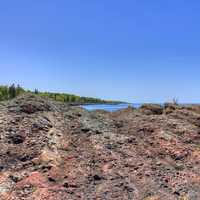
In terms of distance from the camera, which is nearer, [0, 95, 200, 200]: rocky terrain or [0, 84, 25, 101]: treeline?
[0, 95, 200, 200]: rocky terrain

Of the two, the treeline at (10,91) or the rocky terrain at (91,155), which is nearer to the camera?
the rocky terrain at (91,155)

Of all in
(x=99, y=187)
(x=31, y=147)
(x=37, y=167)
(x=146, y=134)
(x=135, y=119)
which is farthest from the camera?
(x=135, y=119)

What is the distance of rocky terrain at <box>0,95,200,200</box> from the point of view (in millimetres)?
5898

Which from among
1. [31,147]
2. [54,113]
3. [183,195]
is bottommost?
[183,195]

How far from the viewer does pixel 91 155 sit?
6750mm

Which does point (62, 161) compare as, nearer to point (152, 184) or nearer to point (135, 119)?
point (152, 184)

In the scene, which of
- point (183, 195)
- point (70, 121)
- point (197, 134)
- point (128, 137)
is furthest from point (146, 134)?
point (183, 195)

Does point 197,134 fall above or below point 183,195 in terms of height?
above

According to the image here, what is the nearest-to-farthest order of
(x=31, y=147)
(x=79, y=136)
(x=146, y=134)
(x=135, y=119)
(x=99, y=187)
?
1. (x=99, y=187)
2. (x=31, y=147)
3. (x=79, y=136)
4. (x=146, y=134)
5. (x=135, y=119)

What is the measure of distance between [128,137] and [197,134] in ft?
5.24

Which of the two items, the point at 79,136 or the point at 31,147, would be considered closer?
the point at 31,147

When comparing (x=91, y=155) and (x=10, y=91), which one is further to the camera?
(x=10, y=91)

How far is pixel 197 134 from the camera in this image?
8.15 meters

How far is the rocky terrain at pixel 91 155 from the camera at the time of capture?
5.90 metres
